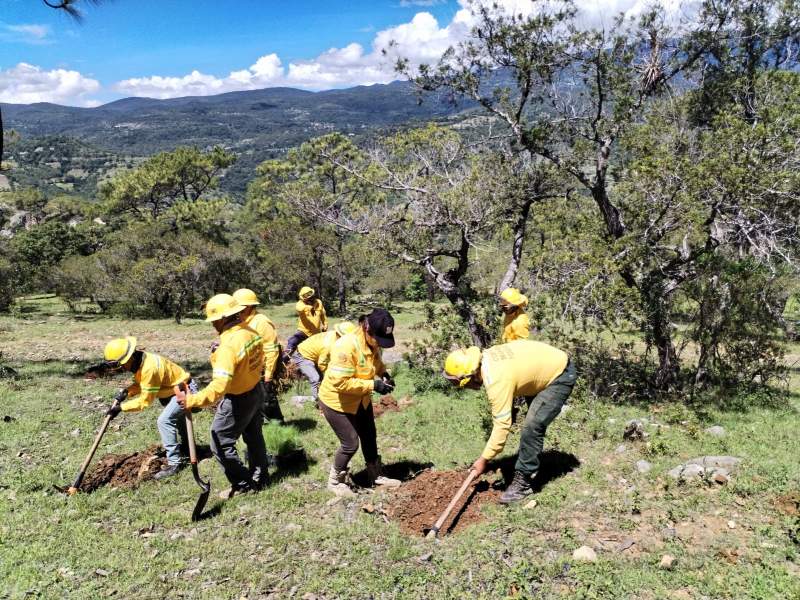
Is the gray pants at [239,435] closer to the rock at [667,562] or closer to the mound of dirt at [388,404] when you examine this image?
the mound of dirt at [388,404]

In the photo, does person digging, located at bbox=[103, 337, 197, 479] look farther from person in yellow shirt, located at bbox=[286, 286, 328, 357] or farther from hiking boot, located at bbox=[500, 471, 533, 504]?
hiking boot, located at bbox=[500, 471, 533, 504]

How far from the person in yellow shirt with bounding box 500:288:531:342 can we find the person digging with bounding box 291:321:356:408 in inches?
87.2

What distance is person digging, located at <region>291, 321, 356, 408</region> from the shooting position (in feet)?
25.2

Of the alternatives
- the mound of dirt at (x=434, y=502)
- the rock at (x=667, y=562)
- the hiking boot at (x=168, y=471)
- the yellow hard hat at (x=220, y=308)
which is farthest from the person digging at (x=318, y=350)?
the rock at (x=667, y=562)

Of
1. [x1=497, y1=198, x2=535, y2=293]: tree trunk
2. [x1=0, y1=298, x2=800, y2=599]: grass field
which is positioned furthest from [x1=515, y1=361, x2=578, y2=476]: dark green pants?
[x1=497, y1=198, x2=535, y2=293]: tree trunk

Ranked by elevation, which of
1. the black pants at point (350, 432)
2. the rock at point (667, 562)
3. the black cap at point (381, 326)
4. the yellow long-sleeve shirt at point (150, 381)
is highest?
the black cap at point (381, 326)

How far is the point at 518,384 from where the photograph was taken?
525cm

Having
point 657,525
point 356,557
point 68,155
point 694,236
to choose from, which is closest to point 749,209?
point 694,236

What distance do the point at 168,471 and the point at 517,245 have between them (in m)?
8.24

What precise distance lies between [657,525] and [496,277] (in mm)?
24660

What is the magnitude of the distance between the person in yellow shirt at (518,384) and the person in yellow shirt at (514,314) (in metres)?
2.26

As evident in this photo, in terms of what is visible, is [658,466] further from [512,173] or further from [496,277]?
[496,277]

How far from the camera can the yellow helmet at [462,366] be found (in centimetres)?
505

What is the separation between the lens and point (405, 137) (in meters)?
13.1
